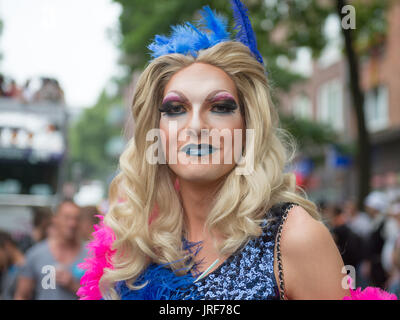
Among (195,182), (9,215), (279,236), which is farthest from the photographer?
(9,215)

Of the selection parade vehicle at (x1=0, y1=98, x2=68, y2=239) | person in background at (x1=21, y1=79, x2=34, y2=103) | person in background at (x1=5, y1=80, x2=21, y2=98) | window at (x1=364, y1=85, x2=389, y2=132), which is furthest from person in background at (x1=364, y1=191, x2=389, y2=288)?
window at (x1=364, y1=85, x2=389, y2=132)

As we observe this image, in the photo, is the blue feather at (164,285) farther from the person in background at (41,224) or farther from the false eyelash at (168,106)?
the person in background at (41,224)

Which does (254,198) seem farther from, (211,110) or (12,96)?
(12,96)

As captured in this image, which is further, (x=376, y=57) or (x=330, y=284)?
(x=376, y=57)

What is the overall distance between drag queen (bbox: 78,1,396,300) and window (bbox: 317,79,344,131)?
2175 centimetres

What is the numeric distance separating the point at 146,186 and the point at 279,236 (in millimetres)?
569

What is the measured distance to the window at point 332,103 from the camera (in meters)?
23.7

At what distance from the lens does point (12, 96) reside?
33.8ft

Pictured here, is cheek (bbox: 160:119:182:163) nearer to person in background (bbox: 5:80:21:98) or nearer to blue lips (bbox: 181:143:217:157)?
blue lips (bbox: 181:143:217:157)

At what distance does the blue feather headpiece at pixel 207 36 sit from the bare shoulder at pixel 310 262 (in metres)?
0.67

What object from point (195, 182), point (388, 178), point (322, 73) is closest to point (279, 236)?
point (195, 182)

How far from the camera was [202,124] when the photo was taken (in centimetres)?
186

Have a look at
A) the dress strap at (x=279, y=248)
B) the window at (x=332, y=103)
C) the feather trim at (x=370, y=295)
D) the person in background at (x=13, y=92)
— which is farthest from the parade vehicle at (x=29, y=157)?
the window at (x=332, y=103)

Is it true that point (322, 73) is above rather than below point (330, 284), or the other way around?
above
